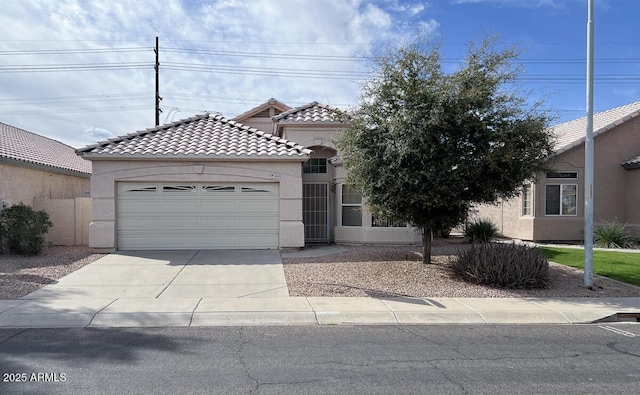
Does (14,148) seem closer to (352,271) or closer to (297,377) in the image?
(352,271)

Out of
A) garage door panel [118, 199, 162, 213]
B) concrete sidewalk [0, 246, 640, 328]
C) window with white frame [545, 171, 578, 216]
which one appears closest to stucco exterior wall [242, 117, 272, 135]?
garage door panel [118, 199, 162, 213]

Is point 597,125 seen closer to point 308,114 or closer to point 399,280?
point 308,114

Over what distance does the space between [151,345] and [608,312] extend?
7.78 m

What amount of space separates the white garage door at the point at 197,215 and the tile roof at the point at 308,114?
382 centimetres

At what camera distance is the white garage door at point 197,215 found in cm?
1400

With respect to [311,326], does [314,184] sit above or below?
above

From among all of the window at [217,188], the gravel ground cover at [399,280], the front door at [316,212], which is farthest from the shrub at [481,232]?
the window at [217,188]

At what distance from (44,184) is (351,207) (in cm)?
1196

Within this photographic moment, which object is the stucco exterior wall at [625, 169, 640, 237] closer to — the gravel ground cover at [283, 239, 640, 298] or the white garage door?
the gravel ground cover at [283, 239, 640, 298]

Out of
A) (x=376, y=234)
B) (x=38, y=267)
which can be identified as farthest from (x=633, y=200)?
(x=38, y=267)

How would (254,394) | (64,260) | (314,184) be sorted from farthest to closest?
(314,184)
(64,260)
(254,394)

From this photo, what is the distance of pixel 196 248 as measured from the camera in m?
14.1

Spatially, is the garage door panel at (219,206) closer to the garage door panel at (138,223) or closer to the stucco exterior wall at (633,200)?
the garage door panel at (138,223)

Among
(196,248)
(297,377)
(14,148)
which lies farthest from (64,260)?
(297,377)
